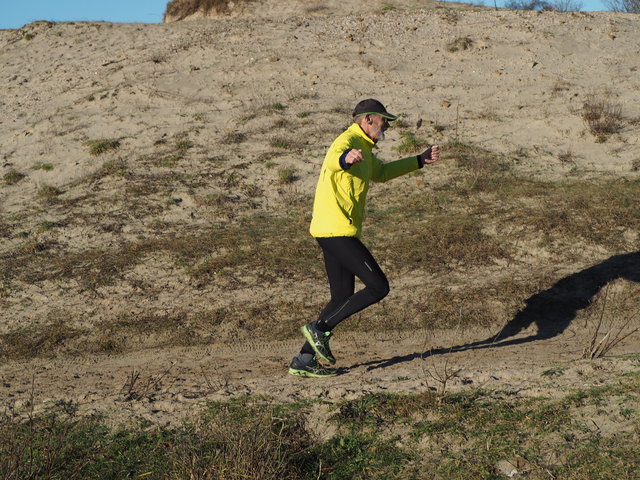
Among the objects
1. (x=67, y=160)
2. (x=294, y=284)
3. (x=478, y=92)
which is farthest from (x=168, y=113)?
(x=294, y=284)

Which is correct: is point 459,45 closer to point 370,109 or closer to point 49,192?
point 49,192

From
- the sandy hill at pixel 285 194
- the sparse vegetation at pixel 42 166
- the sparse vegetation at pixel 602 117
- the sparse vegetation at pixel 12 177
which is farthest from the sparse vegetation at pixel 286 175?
the sparse vegetation at pixel 602 117

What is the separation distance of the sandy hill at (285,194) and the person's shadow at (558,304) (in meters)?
0.03

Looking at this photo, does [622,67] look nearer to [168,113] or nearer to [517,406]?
[168,113]

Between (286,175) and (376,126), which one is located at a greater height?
(376,126)

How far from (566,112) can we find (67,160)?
29.9 ft

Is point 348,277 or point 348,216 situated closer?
point 348,216

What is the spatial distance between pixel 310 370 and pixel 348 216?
130 centimetres

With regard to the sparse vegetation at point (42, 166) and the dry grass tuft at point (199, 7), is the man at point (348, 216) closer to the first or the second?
the sparse vegetation at point (42, 166)

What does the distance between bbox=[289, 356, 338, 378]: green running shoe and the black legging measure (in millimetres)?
108

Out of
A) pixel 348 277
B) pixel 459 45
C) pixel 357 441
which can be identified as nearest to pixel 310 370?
pixel 348 277

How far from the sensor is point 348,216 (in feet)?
17.9

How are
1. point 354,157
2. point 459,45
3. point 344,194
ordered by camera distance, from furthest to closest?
point 459,45
point 344,194
point 354,157

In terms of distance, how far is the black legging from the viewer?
546 centimetres
